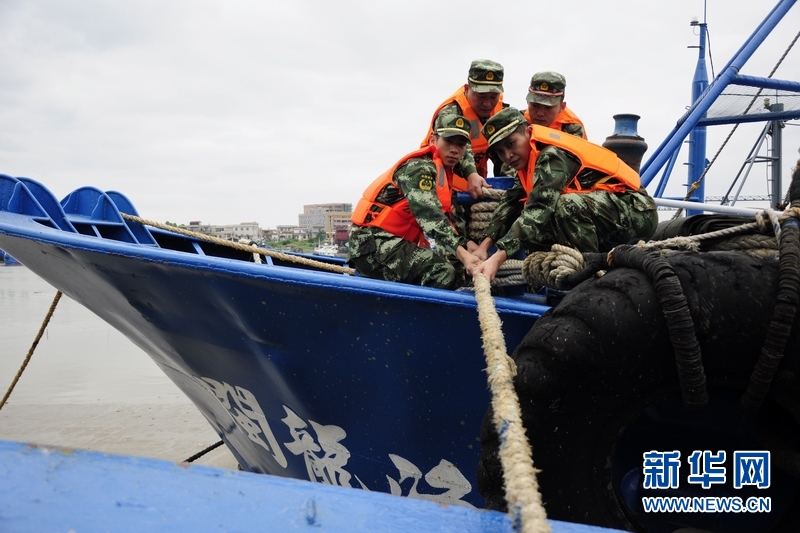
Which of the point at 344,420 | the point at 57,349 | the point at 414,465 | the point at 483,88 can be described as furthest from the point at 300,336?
the point at 57,349

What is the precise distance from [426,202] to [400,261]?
0.35m

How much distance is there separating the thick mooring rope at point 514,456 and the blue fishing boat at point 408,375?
2.04 ft

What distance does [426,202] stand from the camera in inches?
127

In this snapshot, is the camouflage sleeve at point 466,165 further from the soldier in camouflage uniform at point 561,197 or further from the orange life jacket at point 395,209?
the soldier in camouflage uniform at point 561,197

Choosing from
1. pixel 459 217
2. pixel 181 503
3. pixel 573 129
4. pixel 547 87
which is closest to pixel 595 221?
pixel 459 217

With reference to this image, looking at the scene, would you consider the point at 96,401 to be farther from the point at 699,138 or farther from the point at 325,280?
the point at 699,138

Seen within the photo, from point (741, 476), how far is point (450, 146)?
203 cm

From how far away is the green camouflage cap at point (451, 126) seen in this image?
3350 mm

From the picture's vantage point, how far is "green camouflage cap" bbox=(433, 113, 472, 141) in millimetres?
3350

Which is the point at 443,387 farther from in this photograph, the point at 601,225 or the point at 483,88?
the point at 483,88

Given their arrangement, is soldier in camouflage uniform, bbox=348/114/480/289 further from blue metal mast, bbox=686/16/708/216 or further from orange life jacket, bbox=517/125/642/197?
blue metal mast, bbox=686/16/708/216

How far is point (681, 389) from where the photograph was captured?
2041 millimetres

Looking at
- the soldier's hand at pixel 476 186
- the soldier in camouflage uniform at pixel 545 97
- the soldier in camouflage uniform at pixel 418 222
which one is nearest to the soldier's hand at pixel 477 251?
the soldier in camouflage uniform at pixel 418 222

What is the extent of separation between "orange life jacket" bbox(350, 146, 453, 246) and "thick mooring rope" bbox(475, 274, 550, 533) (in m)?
1.83
